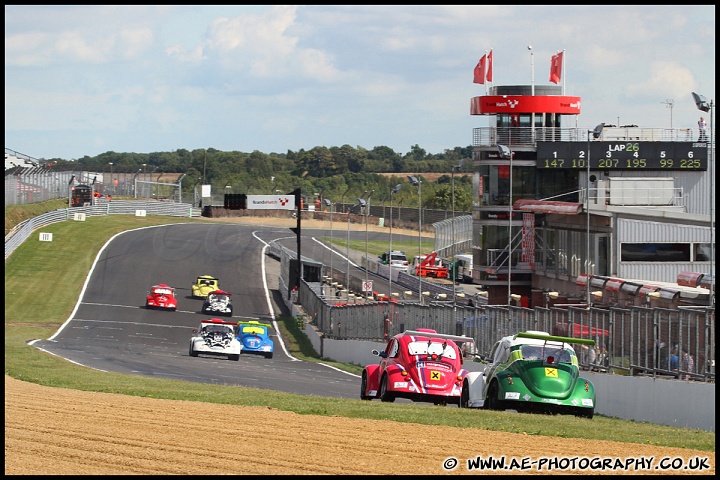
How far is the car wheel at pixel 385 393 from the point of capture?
76.5ft

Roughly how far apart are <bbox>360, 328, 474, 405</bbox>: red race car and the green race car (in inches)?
73.2

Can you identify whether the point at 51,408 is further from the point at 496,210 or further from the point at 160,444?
the point at 496,210

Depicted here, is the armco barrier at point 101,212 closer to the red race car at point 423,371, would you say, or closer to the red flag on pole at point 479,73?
the red flag on pole at point 479,73

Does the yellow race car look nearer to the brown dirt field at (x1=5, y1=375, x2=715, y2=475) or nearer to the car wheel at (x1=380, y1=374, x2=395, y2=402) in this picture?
the car wheel at (x1=380, y1=374, x2=395, y2=402)

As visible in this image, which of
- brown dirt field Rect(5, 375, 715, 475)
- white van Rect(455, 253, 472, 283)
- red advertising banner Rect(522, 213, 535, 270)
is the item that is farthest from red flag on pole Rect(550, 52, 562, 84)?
brown dirt field Rect(5, 375, 715, 475)

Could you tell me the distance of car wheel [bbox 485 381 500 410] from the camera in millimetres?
21094

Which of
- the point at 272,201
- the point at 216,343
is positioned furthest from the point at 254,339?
the point at 272,201

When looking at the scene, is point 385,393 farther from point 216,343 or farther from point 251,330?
point 251,330

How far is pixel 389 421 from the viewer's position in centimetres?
1770

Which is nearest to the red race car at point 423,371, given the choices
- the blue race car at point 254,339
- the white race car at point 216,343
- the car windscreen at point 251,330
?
the white race car at point 216,343

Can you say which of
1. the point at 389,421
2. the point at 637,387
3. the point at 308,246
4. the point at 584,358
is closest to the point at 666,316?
the point at 637,387

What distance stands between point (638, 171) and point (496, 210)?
8.54 meters

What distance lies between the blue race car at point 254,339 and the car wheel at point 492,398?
957 inches

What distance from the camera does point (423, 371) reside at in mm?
23109
